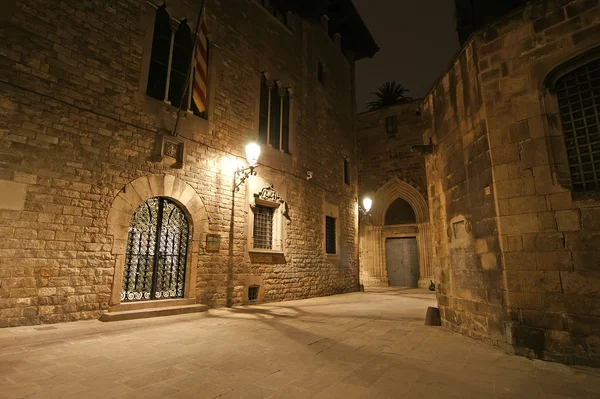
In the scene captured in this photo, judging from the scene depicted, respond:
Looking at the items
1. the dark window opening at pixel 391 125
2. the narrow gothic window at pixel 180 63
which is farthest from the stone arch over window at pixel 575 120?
the dark window opening at pixel 391 125

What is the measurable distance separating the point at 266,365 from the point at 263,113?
22.9 ft

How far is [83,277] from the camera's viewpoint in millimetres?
4711

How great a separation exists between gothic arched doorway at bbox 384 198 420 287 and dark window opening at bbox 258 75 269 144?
791cm

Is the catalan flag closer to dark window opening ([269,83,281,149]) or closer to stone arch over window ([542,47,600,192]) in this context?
dark window opening ([269,83,281,149])

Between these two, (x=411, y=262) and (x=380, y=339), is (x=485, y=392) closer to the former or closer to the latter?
(x=380, y=339)

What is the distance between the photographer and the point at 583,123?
3.23m

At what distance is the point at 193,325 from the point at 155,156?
3.13 meters

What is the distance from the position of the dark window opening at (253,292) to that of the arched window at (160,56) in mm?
4559

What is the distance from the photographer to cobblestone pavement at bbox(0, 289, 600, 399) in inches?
87.4

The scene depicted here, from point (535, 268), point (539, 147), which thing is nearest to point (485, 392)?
point (535, 268)

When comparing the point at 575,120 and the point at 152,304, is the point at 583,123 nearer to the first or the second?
the point at 575,120

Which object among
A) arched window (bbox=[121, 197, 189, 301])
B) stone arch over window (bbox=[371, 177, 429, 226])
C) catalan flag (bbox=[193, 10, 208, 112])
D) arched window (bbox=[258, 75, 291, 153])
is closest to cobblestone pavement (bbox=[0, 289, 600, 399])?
arched window (bbox=[121, 197, 189, 301])

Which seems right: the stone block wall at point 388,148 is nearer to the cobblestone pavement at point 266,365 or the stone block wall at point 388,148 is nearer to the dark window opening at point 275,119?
the dark window opening at point 275,119

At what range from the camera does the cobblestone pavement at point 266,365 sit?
2219 mm
